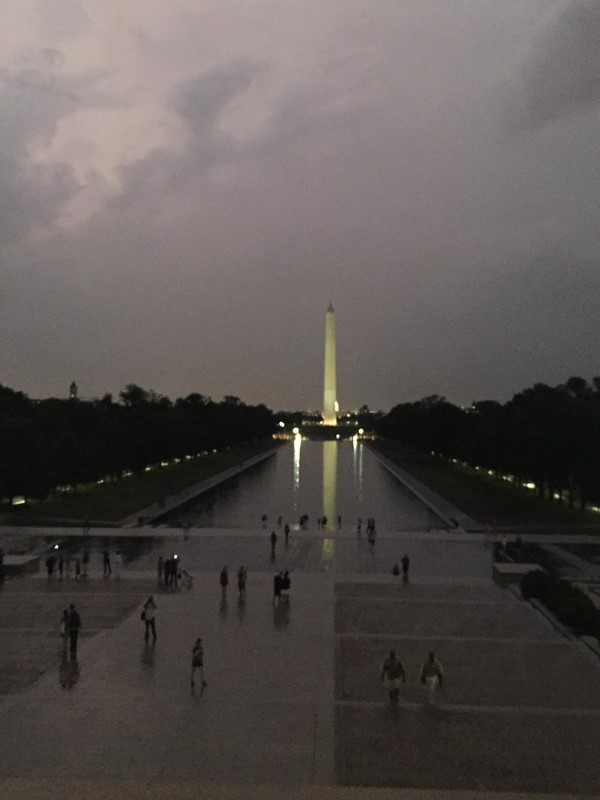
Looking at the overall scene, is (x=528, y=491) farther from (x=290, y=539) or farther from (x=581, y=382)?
(x=581, y=382)

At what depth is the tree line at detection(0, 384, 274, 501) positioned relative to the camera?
40000 millimetres

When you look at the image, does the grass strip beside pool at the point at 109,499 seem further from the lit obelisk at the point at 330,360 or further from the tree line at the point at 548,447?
the lit obelisk at the point at 330,360

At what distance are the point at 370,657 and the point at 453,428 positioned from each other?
74376 mm

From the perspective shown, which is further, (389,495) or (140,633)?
(389,495)

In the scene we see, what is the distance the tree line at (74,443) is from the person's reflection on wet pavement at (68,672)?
2670 cm

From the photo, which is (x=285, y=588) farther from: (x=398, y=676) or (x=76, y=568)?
(x=398, y=676)

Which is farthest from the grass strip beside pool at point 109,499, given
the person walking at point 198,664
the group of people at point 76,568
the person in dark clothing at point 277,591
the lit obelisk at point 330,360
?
the lit obelisk at point 330,360

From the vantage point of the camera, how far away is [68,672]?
13703mm

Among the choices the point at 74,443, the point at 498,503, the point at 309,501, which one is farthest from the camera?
the point at 74,443

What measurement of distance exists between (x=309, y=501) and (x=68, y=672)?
106ft

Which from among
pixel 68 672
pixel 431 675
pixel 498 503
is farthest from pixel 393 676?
pixel 498 503

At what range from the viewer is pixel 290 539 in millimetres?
31031

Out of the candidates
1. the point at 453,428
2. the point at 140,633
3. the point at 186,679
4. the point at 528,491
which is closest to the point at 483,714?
the point at 186,679

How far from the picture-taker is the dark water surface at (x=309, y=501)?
37.2 metres
